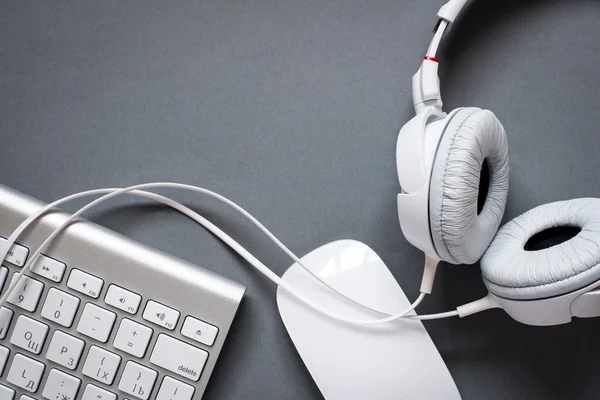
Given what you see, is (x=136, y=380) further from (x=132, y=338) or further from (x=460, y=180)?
(x=460, y=180)

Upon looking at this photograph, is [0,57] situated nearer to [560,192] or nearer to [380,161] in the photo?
[380,161]

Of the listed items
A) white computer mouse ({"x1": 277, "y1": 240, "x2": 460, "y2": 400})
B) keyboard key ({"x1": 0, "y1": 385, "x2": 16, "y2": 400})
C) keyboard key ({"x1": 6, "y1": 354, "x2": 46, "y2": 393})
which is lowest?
keyboard key ({"x1": 0, "y1": 385, "x2": 16, "y2": 400})

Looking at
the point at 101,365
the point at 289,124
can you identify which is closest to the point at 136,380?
the point at 101,365

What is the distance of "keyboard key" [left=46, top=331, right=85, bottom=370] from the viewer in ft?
1.55

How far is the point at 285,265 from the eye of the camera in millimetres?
550

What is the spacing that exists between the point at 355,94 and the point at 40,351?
393 millimetres

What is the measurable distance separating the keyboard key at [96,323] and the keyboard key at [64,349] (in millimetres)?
12

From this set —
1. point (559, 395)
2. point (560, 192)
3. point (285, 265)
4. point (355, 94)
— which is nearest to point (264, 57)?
point (355, 94)

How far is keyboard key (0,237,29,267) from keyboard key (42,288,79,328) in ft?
0.13

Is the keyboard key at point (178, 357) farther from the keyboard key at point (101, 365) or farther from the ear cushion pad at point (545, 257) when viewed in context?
the ear cushion pad at point (545, 257)

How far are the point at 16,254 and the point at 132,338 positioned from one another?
0.13 m

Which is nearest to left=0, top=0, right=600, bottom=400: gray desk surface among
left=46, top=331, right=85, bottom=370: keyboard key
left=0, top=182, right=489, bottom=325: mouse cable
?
left=0, top=182, right=489, bottom=325: mouse cable

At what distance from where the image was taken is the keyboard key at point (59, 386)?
0.47 metres

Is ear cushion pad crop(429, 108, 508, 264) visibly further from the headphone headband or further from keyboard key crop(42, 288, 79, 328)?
keyboard key crop(42, 288, 79, 328)
